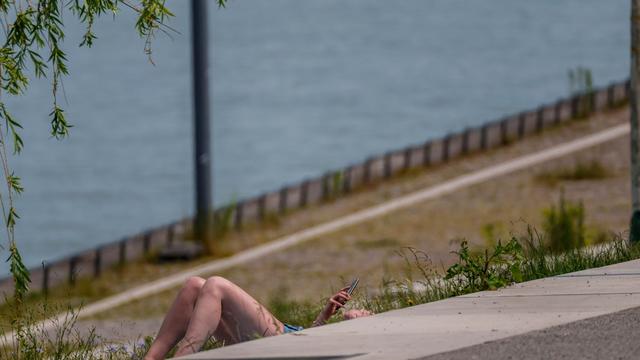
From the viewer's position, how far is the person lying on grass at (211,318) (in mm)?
7609

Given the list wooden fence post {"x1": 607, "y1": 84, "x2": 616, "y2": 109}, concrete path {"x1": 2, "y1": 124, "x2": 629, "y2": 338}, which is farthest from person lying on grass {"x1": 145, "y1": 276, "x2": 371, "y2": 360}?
wooden fence post {"x1": 607, "y1": 84, "x2": 616, "y2": 109}

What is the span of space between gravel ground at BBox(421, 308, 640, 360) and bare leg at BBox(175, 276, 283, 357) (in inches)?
42.3

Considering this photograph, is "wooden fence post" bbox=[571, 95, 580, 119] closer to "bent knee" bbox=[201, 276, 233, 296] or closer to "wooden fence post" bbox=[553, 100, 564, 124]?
"wooden fence post" bbox=[553, 100, 564, 124]

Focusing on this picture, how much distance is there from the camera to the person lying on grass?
761 centimetres

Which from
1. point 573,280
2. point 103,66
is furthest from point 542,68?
point 573,280

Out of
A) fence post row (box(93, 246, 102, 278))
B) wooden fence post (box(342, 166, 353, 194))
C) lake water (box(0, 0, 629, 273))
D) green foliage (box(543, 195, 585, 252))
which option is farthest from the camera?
lake water (box(0, 0, 629, 273))

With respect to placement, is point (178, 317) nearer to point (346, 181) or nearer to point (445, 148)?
point (346, 181)

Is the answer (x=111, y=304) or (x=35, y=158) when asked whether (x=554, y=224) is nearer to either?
(x=111, y=304)

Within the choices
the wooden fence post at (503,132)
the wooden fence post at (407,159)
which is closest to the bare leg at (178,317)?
the wooden fence post at (407,159)

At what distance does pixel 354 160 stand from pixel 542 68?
115 feet

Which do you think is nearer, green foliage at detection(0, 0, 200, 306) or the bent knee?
the bent knee

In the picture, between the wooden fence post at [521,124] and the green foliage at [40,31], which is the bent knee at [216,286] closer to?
the green foliage at [40,31]

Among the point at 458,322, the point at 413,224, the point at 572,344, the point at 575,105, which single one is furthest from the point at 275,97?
the point at 572,344

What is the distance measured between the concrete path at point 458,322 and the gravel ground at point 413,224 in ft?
23.2
